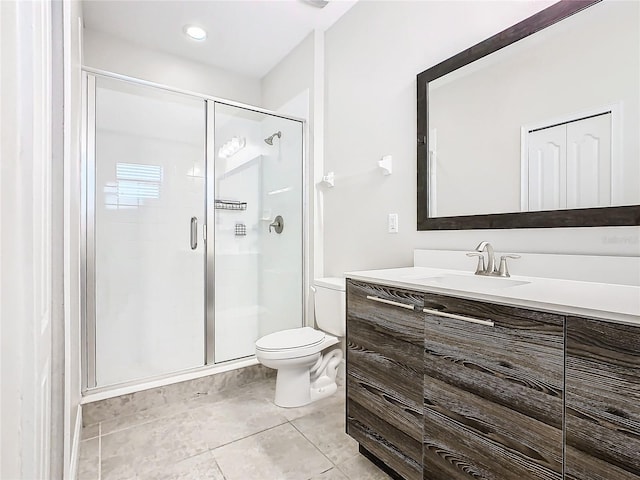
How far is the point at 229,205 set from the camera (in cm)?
267

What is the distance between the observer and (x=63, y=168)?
111cm

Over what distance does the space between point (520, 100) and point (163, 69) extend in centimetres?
279

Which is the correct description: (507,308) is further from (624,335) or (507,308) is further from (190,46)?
(190,46)

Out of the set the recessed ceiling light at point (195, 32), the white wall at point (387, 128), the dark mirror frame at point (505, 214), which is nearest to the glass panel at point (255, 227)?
the white wall at point (387, 128)

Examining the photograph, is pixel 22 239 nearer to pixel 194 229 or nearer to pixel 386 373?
pixel 386 373

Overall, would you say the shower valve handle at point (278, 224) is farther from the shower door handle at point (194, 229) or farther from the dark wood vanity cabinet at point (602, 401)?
the dark wood vanity cabinet at point (602, 401)

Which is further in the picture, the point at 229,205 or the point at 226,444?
the point at 229,205

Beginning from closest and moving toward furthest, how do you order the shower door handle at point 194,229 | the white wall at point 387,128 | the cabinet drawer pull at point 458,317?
the cabinet drawer pull at point 458,317 → the white wall at point 387,128 → the shower door handle at point 194,229

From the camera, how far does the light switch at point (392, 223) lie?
1.98 meters

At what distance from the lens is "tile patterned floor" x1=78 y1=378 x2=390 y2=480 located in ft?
4.90

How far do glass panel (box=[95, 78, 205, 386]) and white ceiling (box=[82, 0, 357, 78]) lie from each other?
0.63 meters

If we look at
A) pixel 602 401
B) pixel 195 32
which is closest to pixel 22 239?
pixel 602 401

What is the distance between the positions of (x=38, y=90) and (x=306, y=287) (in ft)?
7.20

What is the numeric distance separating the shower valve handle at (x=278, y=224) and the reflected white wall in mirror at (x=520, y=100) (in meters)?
1.40
